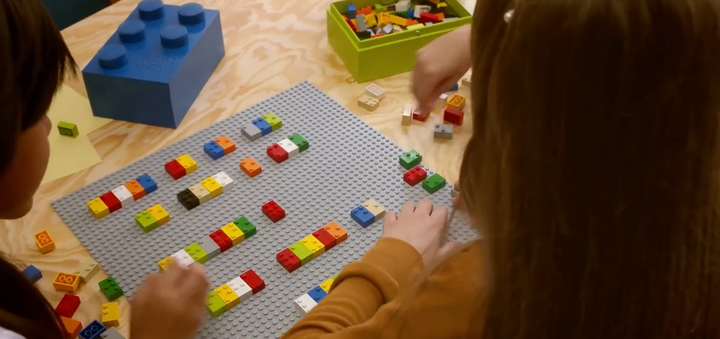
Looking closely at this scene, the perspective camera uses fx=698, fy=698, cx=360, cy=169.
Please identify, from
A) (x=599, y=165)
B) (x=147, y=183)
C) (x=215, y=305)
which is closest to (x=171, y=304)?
(x=215, y=305)

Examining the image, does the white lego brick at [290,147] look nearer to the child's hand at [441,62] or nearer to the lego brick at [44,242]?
the child's hand at [441,62]

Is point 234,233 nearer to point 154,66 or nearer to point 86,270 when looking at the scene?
point 86,270

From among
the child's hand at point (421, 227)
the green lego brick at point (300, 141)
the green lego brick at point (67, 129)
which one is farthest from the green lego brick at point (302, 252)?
the green lego brick at point (67, 129)

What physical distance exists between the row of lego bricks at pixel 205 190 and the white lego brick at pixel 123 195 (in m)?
0.07

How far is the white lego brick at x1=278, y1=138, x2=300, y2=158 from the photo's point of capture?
1.06 m

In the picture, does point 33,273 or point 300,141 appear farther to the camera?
point 300,141

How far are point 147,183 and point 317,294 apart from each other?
1.06 feet

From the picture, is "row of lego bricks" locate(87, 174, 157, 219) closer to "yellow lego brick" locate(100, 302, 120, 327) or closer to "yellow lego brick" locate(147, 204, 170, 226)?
"yellow lego brick" locate(147, 204, 170, 226)

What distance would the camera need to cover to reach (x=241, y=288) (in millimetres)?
865

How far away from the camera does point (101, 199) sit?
985 mm

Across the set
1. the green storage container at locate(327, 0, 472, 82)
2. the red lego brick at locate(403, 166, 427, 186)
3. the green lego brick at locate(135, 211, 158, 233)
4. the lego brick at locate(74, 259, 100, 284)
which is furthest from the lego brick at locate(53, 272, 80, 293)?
the green storage container at locate(327, 0, 472, 82)

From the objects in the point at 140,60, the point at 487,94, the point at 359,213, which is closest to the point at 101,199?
the point at 140,60

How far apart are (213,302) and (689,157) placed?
1.92 ft

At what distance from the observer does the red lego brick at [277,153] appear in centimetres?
105
